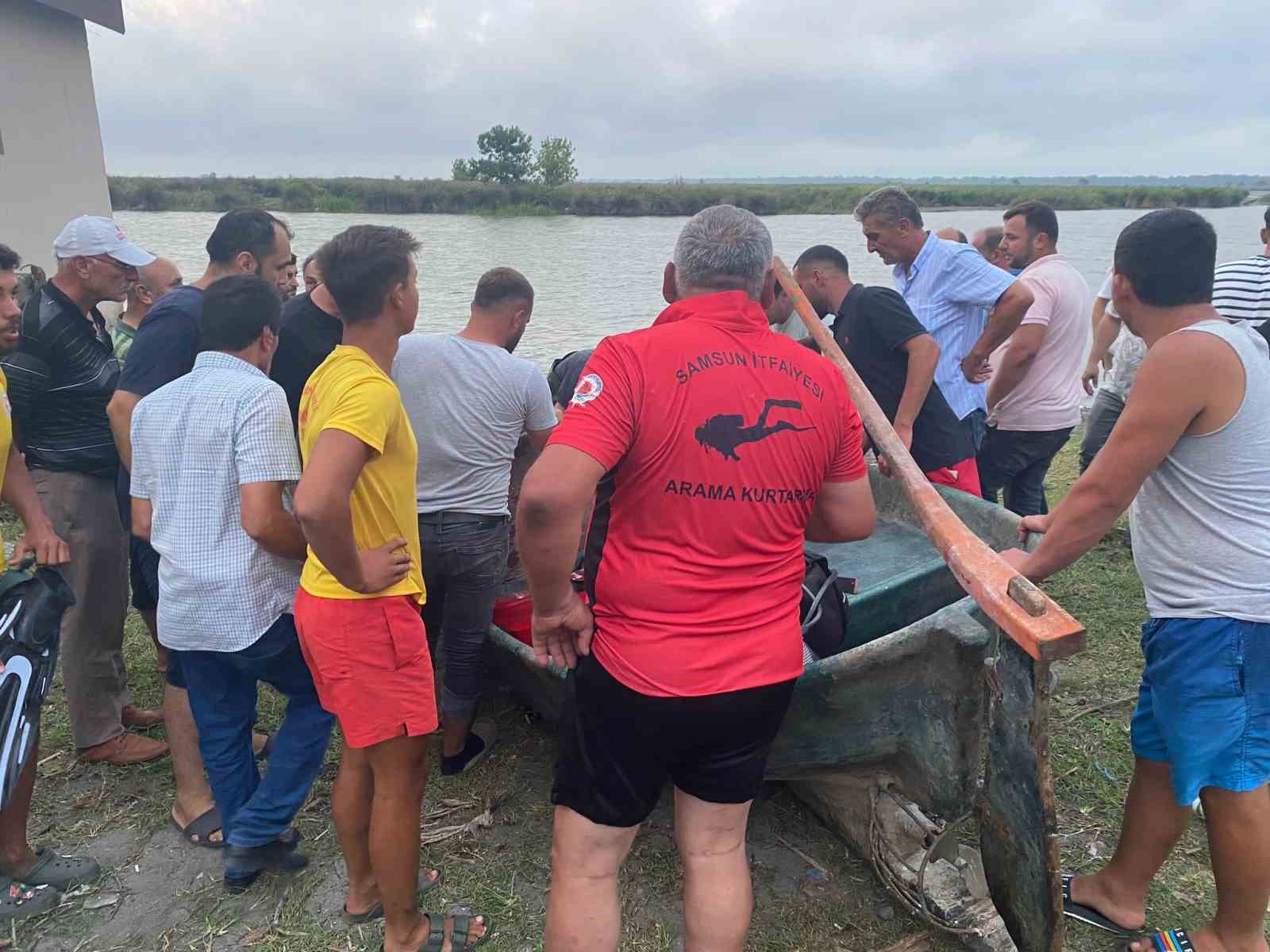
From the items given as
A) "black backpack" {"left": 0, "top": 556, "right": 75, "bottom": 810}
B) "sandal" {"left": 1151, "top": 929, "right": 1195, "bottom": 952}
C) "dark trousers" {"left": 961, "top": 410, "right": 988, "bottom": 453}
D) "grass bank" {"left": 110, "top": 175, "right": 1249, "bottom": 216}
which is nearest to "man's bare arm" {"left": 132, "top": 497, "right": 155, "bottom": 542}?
"black backpack" {"left": 0, "top": 556, "right": 75, "bottom": 810}

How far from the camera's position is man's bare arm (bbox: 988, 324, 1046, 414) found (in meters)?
4.24

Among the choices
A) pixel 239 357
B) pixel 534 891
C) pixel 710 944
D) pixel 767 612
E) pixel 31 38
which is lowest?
pixel 534 891

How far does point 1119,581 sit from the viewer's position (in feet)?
15.2

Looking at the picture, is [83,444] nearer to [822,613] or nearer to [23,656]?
[23,656]

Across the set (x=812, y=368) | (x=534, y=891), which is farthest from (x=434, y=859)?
(x=812, y=368)

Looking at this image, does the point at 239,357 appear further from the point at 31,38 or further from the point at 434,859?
the point at 31,38

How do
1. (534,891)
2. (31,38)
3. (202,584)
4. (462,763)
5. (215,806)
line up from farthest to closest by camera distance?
(31,38)
(462,763)
(215,806)
(534,891)
(202,584)

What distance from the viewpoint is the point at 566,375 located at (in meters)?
3.66

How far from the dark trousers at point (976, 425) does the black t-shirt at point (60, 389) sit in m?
3.77

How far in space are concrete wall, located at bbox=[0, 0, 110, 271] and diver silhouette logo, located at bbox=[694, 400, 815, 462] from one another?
7573mm

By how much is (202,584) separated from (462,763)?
1283 millimetres

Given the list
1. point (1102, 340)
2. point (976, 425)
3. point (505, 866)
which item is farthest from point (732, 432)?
point (1102, 340)

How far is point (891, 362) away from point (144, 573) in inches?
118

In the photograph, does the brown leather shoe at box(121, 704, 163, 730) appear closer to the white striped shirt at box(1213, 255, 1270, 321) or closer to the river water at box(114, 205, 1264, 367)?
the white striped shirt at box(1213, 255, 1270, 321)
